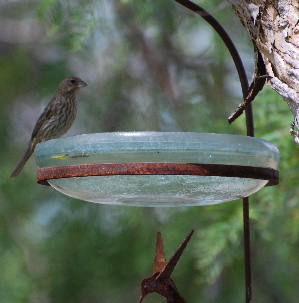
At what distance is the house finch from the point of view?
4.56 metres

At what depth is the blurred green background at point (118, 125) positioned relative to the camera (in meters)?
4.46

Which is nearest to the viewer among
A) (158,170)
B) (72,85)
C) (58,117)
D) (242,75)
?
(158,170)

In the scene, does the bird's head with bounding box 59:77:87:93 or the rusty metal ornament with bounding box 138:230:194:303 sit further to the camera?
the bird's head with bounding box 59:77:87:93

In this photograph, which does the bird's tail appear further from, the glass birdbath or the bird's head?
the glass birdbath

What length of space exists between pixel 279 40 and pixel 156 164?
50cm

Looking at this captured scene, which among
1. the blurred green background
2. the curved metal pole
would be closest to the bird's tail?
the blurred green background

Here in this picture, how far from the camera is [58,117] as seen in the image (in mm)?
4590

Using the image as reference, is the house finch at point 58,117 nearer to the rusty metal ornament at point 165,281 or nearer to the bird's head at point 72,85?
the bird's head at point 72,85

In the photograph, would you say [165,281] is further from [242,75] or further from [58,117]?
[58,117]

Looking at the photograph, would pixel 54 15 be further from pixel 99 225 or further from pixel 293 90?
pixel 293 90

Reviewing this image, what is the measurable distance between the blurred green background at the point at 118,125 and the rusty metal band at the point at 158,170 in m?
2.14

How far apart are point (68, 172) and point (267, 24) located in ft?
2.24

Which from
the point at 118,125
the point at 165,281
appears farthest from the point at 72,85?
the point at 165,281

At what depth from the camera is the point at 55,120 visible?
15.0ft
